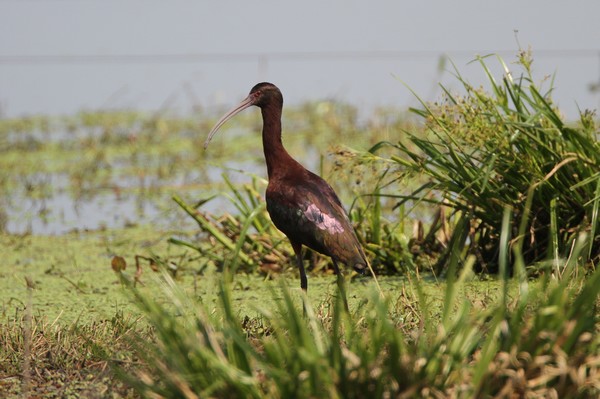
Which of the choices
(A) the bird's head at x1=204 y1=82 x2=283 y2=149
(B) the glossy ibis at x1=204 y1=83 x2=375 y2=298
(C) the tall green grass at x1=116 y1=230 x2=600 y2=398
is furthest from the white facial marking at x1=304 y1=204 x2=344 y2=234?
(C) the tall green grass at x1=116 y1=230 x2=600 y2=398

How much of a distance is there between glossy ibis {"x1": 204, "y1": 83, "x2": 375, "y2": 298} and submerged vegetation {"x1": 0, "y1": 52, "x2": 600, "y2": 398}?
0.24 meters

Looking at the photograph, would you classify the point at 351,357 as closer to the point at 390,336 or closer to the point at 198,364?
the point at 390,336

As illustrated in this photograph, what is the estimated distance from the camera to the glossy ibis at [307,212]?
477cm

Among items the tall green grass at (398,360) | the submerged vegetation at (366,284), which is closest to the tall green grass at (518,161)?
the submerged vegetation at (366,284)

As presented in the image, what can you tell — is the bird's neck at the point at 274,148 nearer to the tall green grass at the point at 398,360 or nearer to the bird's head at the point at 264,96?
the bird's head at the point at 264,96

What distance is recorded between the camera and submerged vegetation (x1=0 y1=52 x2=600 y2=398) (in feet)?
9.52

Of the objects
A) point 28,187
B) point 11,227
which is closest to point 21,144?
point 28,187

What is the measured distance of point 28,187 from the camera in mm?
9375

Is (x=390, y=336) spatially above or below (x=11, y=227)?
below

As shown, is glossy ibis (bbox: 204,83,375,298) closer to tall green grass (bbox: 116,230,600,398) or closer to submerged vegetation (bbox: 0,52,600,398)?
submerged vegetation (bbox: 0,52,600,398)

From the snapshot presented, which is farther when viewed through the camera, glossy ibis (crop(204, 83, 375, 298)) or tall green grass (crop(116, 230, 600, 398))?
glossy ibis (crop(204, 83, 375, 298))

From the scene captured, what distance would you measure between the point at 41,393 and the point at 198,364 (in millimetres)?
1036

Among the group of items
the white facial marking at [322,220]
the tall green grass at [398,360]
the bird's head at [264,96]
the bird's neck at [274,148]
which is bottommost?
the tall green grass at [398,360]

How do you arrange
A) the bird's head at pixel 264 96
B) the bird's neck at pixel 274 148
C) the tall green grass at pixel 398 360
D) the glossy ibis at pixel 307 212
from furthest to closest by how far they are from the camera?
the bird's head at pixel 264 96, the bird's neck at pixel 274 148, the glossy ibis at pixel 307 212, the tall green grass at pixel 398 360
